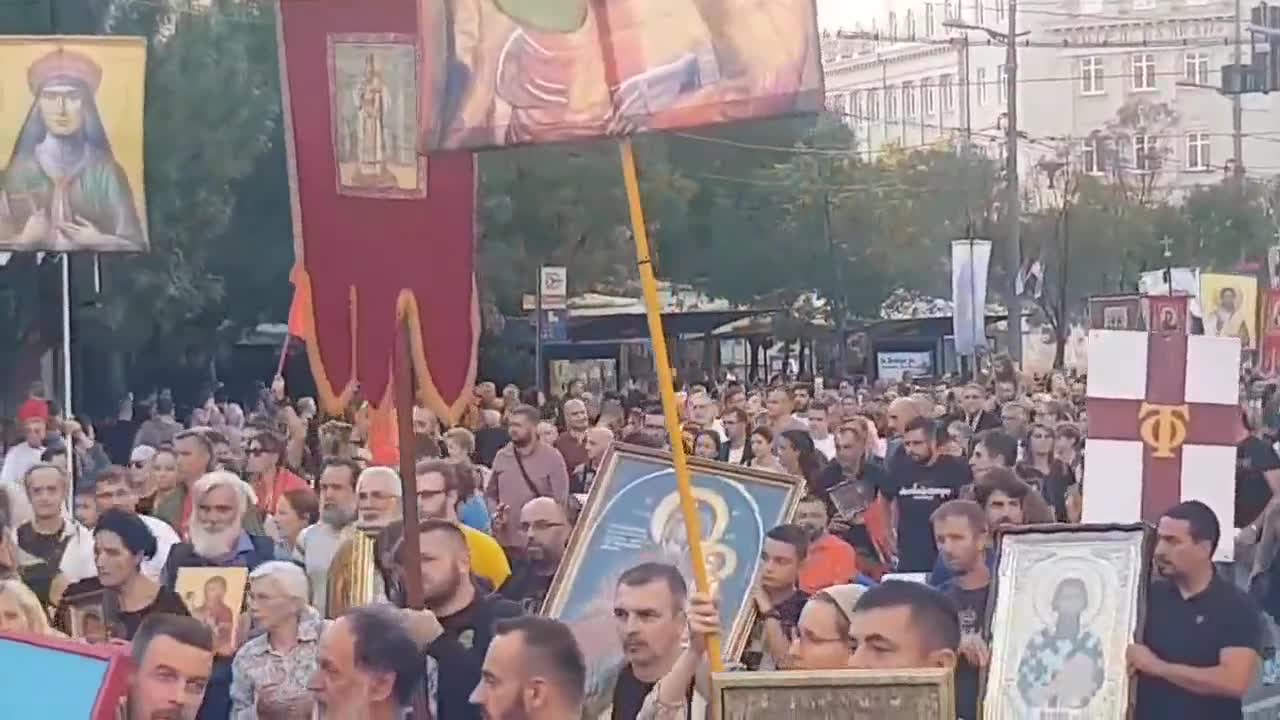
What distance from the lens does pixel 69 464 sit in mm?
13945

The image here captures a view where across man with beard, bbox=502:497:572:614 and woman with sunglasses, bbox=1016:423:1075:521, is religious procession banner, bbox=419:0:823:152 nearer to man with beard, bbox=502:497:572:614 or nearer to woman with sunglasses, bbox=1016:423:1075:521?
man with beard, bbox=502:497:572:614

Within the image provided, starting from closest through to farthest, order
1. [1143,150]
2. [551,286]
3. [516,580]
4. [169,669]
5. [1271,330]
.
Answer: [169,669] → [516,580] → [1271,330] → [551,286] → [1143,150]

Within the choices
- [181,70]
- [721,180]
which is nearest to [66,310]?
[181,70]

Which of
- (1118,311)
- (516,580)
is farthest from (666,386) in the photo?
(1118,311)

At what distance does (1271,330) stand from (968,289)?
329 inches

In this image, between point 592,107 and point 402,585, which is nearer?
point 592,107

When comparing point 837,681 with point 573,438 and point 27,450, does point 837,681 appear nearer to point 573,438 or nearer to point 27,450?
point 27,450

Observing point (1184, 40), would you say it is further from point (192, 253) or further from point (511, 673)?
point (511, 673)

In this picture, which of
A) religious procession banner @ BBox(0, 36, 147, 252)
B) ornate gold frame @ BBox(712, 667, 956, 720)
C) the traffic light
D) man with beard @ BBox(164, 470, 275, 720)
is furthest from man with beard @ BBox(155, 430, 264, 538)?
the traffic light

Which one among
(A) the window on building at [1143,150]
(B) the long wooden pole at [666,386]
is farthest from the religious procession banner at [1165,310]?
→ (A) the window on building at [1143,150]

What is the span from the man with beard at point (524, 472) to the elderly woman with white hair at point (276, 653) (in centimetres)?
553

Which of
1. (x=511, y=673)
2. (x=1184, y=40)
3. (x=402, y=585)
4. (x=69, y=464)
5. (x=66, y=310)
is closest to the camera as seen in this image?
(x=511, y=673)

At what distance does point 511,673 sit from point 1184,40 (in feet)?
315

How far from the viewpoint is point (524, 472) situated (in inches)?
533
